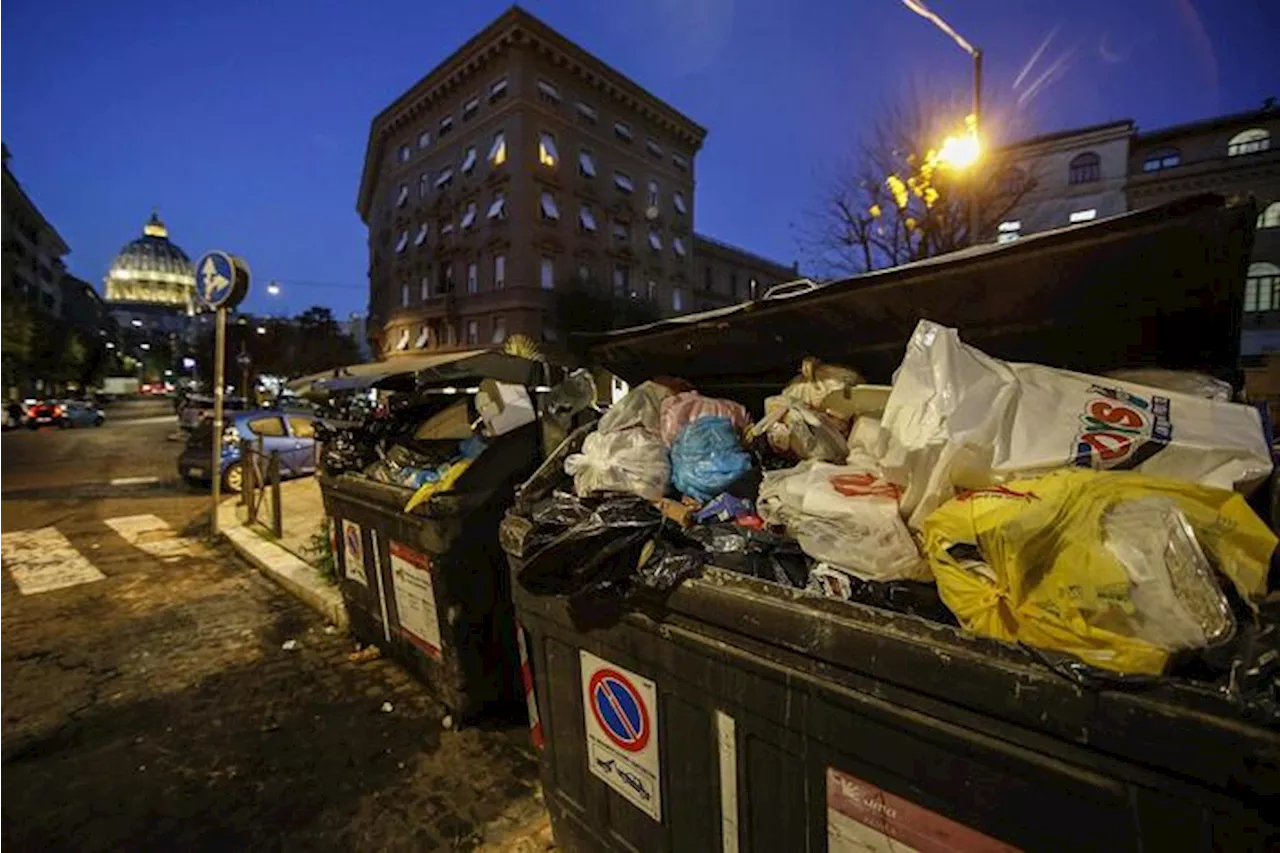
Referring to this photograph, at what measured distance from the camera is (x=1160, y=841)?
948 mm

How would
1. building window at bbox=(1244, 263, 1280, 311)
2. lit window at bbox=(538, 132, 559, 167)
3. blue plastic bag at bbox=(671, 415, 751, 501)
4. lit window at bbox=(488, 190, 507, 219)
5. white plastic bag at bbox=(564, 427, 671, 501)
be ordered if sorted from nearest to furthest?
1. blue plastic bag at bbox=(671, 415, 751, 501)
2. white plastic bag at bbox=(564, 427, 671, 501)
3. building window at bbox=(1244, 263, 1280, 311)
4. lit window at bbox=(488, 190, 507, 219)
5. lit window at bbox=(538, 132, 559, 167)

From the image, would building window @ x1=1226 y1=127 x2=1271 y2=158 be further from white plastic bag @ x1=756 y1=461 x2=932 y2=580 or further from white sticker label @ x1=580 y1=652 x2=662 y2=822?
white sticker label @ x1=580 y1=652 x2=662 y2=822

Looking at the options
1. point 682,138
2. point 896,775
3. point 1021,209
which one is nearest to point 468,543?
point 896,775

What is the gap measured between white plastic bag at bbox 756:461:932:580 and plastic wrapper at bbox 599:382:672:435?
0.86m

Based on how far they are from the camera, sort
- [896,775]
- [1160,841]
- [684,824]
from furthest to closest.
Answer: [684,824]
[896,775]
[1160,841]

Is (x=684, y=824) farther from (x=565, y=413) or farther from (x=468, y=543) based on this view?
(x=565, y=413)

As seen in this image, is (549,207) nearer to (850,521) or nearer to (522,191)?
(522,191)

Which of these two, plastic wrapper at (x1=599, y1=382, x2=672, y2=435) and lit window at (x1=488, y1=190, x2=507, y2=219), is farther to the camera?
lit window at (x1=488, y1=190, x2=507, y2=219)

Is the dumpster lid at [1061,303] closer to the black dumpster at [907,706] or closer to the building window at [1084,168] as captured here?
the black dumpster at [907,706]

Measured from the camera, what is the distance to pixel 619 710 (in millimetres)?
1791

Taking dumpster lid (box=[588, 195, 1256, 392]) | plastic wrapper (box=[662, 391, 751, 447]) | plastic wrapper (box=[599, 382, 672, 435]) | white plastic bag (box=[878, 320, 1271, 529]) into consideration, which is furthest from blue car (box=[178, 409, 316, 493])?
white plastic bag (box=[878, 320, 1271, 529])

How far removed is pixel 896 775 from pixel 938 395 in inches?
33.7

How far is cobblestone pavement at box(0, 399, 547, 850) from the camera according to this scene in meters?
2.44

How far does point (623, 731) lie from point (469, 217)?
1398 inches
